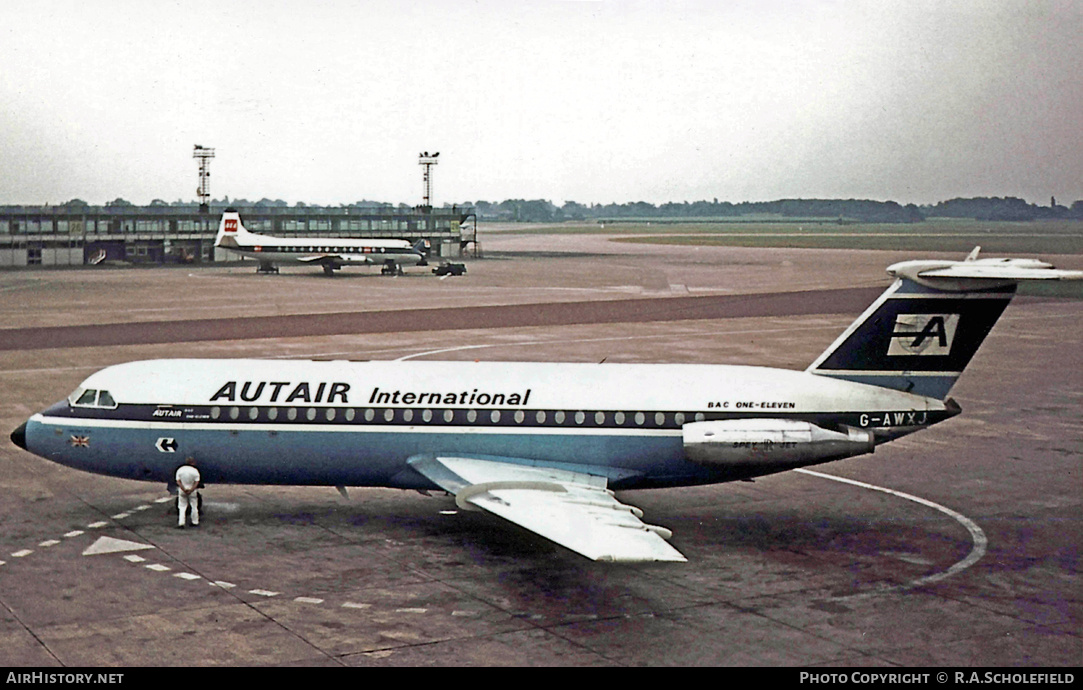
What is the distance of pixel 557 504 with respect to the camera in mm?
19109

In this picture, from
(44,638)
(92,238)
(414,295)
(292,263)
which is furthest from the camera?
Answer: (92,238)

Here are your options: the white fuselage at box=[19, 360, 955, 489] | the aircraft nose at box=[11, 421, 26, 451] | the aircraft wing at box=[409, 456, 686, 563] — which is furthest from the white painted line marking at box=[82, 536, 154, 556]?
the aircraft wing at box=[409, 456, 686, 563]

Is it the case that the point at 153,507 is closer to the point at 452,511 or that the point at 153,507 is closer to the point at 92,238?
the point at 452,511

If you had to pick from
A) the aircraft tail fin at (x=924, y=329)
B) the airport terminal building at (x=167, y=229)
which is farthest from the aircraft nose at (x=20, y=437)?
the airport terminal building at (x=167, y=229)

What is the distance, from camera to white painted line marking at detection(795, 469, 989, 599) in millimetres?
19375

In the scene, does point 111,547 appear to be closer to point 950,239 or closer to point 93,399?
point 93,399

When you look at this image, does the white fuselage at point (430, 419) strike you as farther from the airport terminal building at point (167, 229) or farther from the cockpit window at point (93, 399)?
the airport terminal building at point (167, 229)

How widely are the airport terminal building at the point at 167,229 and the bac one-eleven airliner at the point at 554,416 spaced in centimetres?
10363

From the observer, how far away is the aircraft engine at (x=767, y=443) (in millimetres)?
20969

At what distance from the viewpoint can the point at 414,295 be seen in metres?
80.4

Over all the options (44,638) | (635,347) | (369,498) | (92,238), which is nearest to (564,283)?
(635,347)

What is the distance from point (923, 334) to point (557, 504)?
8070 mm

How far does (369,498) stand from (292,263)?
279 feet

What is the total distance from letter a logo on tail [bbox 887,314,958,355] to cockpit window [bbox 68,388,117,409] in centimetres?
1502
